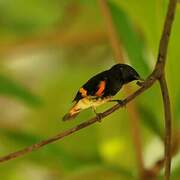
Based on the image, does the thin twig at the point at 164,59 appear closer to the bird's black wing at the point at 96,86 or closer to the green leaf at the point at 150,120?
the bird's black wing at the point at 96,86

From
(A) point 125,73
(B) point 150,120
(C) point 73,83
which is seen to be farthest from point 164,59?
(C) point 73,83

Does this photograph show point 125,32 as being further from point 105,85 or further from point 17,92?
point 105,85

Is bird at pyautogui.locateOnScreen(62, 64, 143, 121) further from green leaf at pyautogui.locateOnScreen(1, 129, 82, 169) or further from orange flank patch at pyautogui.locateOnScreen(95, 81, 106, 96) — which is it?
green leaf at pyautogui.locateOnScreen(1, 129, 82, 169)

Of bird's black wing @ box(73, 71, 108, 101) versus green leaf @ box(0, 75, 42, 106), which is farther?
green leaf @ box(0, 75, 42, 106)

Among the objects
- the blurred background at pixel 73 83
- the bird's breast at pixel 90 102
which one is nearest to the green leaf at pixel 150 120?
the blurred background at pixel 73 83

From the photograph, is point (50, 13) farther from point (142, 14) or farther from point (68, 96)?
point (142, 14)

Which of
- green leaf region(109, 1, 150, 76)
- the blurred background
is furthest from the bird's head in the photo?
green leaf region(109, 1, 150, 76)
